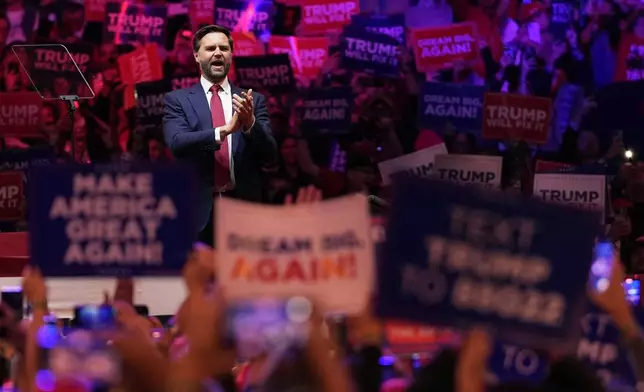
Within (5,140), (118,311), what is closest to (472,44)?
(5,140)

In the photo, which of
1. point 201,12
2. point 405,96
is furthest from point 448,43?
point 201,12

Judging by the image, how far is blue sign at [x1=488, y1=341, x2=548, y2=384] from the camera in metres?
3.40

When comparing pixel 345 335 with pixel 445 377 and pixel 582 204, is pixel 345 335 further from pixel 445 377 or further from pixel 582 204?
pixel 582 204

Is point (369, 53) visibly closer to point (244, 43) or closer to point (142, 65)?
point (244, 43)

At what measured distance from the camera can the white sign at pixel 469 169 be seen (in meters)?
6.77

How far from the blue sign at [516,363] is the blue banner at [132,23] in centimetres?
909

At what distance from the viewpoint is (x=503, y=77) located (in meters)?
11.7

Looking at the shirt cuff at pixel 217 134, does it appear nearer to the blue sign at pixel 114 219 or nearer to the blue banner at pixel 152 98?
the blue sign at pixel 114 219

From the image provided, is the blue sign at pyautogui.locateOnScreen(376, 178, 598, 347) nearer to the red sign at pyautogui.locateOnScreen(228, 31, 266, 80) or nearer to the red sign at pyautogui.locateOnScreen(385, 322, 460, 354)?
the red sign at pyautogui.locateOnScreen(385, 322, 460, 354)

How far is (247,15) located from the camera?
1240 cm

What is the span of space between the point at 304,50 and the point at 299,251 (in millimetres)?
9281

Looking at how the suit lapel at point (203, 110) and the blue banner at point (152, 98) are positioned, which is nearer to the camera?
the suit lapel at point (203, 110)

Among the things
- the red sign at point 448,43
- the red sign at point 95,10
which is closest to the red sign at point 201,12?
the red sign at point 95,10

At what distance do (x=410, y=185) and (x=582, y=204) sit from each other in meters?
3.31
